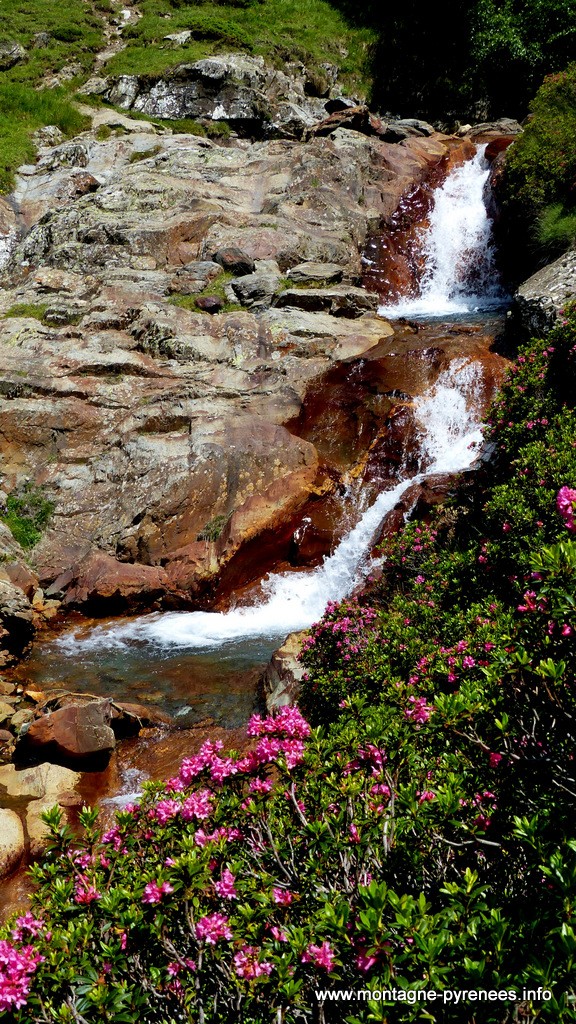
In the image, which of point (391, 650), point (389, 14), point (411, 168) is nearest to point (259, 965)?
point (391, 650)

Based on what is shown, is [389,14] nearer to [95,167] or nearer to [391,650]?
[95,167]

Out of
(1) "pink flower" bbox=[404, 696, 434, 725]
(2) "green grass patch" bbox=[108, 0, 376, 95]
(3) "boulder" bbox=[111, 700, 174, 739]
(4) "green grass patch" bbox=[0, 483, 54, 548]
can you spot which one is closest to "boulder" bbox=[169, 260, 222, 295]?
(4) "green grass patch" bbox=[0, 483, 54, 548]

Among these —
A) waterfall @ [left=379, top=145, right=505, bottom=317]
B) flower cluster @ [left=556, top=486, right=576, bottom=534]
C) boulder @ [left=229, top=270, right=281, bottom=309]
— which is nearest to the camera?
flower cluster @ [left=556, top=486, right=576, bottom=534]

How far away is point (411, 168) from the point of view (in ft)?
82.3

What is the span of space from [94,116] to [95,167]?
726cm

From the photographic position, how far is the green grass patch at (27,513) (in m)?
14.0

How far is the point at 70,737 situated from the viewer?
8375mm

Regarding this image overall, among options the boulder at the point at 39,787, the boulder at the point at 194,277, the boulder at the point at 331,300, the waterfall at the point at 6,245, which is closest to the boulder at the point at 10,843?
the boulder at the point at 39,787

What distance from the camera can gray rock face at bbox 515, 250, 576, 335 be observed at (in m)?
12.2

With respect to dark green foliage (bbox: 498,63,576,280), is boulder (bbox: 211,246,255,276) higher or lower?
lower

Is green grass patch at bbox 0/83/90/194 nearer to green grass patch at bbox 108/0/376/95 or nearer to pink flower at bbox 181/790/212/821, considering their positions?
green grass patch at bbox 108/0/376/95

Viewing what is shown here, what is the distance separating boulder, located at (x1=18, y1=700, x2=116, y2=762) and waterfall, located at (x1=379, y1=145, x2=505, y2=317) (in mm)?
16056

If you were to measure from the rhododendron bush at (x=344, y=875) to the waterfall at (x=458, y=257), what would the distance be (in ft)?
61.0

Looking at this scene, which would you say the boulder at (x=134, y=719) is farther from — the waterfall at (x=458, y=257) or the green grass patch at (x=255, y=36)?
the green grass patch at (x=255, y=36)
